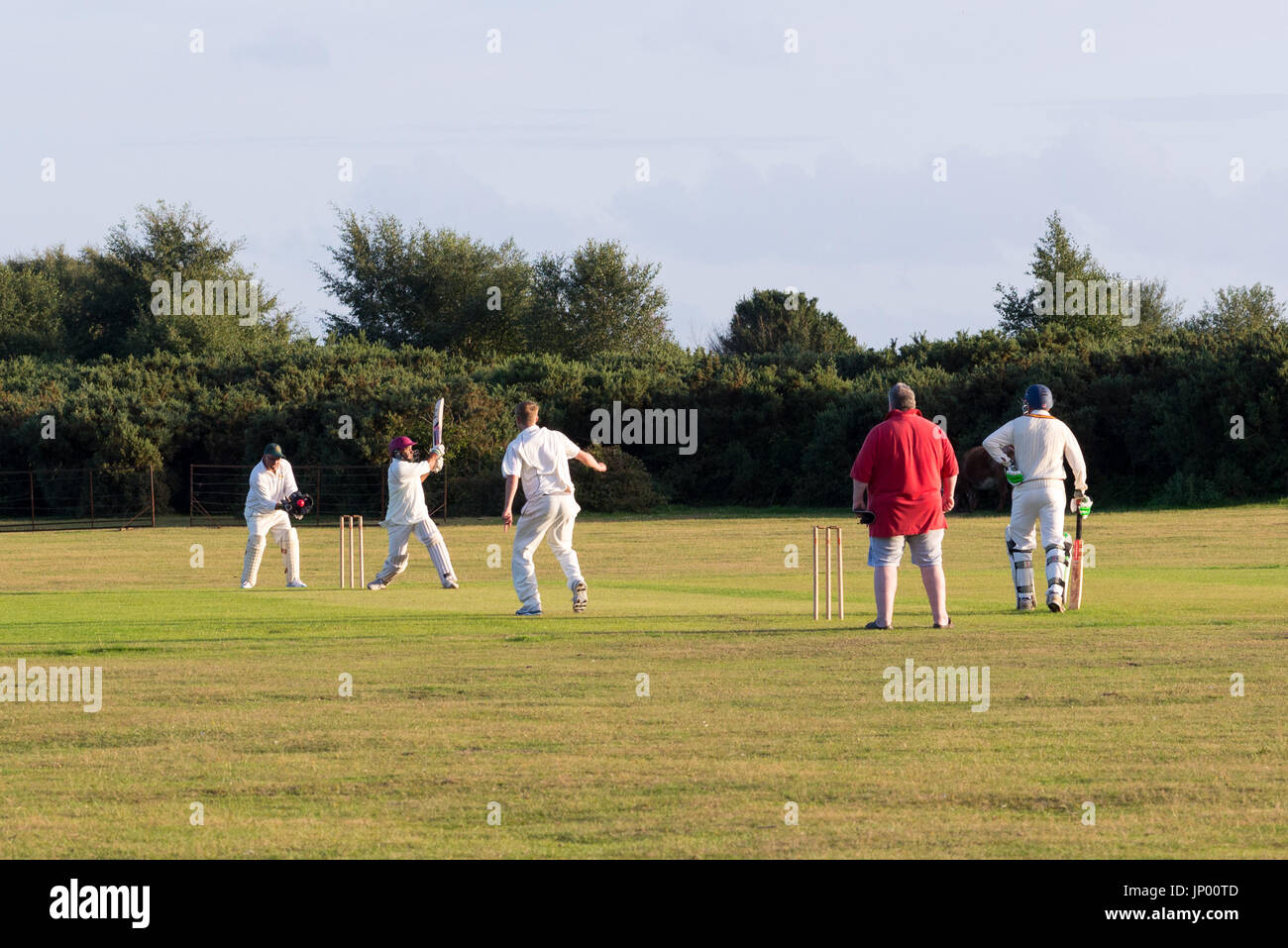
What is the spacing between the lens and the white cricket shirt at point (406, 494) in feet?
71.3

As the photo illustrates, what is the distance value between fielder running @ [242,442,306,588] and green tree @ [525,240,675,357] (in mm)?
53802

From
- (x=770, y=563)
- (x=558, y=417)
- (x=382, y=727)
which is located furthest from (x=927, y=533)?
(x=558, y=417)

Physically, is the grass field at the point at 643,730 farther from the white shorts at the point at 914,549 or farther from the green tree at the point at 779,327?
the green tree at the point at 779,327

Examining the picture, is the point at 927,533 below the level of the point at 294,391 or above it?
below

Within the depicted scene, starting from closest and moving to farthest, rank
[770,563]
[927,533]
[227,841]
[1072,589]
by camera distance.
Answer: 1. [227,841]
2. [927,533]
3. [1072,589]
4. [770,563]

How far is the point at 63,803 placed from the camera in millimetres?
8016

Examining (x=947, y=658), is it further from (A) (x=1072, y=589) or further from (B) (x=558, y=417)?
(B) (x=558, y=417)

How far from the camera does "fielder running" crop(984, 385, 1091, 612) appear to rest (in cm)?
1697

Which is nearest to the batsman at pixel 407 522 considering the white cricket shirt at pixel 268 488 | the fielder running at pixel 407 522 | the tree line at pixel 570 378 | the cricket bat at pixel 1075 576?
the fielder running at pixel 407 522

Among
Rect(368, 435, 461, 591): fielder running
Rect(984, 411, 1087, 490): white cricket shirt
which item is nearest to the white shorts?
Rect(984, 411, 1087, 490): white cricket shirt

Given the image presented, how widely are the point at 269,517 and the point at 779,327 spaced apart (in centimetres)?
7001

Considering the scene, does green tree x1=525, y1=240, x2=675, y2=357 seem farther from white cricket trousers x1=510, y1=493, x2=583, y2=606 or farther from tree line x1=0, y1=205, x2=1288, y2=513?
white cricket trousers x1=510, y1=493, x2=583, y2=606

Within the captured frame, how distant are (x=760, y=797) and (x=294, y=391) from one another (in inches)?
2125

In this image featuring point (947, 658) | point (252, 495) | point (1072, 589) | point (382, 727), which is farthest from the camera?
point (252, 495)
